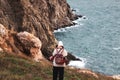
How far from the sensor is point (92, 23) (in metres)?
146

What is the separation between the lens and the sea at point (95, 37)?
289 feet

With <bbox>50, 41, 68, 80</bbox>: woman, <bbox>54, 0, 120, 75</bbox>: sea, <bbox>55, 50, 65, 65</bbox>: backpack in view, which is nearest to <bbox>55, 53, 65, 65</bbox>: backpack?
<bbox>55, 50, 65, 65</bbox>: backpack

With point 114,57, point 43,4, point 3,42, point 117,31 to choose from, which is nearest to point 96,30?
point 117,31

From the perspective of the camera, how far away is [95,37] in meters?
120

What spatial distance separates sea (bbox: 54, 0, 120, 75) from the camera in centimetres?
8800

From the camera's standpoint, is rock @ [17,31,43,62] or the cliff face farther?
the cliff face

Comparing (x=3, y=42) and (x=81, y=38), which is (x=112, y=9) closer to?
(x=81, y=38)

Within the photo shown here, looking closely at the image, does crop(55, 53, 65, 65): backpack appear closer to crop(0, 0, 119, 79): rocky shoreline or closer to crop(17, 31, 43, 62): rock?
crop(0, 0, 119, 79): rocky shoreline

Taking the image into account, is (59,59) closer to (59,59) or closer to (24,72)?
Answer: (59,59)

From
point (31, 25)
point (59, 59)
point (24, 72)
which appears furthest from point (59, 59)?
point (31, 25)

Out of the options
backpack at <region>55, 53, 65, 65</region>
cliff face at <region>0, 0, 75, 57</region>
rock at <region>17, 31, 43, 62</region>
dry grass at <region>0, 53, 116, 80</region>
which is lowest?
dry grass at <region>0, 53, 116, 80</region>

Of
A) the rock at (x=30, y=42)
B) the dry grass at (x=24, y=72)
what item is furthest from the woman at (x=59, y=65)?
the rock at (x=30, y=42)

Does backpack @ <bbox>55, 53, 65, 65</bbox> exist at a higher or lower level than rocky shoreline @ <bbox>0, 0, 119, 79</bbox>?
lower

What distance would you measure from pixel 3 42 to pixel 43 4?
80.9 m
